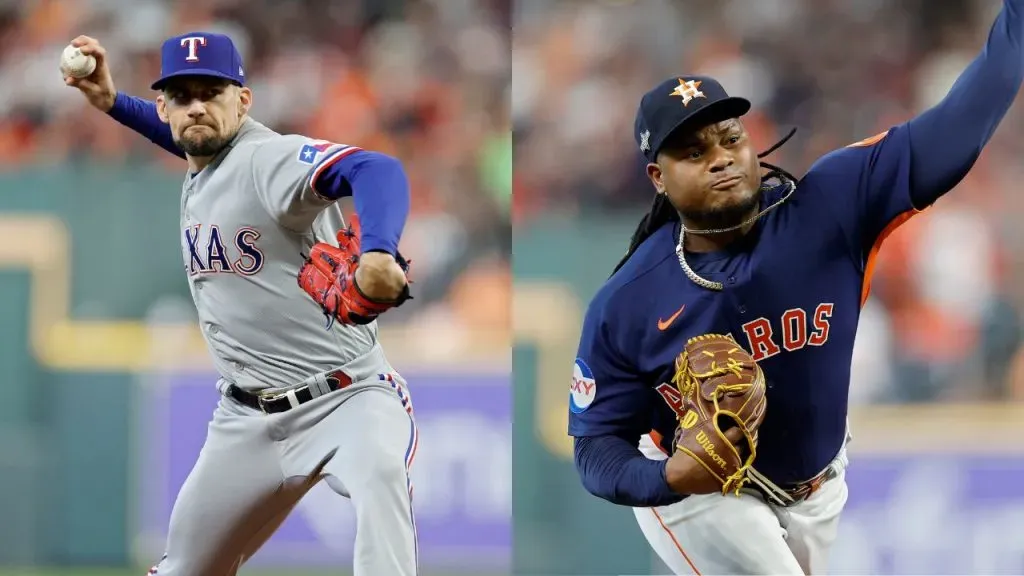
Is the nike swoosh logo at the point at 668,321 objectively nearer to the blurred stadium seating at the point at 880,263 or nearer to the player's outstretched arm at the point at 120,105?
the player's outstretched arm at the point at 120,105

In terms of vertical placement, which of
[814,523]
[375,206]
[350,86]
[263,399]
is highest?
[350,86]

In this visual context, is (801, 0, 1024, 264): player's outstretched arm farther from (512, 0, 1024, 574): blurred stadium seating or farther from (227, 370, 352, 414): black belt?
(512, 0, 1024, 574): blurred stadium seating

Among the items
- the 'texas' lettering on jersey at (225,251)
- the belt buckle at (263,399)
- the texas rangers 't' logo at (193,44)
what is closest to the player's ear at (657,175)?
the 'texas' lettering on jersey at (225,251)

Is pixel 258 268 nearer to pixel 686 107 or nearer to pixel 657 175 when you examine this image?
pixel 657 175

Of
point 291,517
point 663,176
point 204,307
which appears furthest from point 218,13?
point 663,176

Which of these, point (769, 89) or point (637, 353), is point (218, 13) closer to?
point (769, 89)

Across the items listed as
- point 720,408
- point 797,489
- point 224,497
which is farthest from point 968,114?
point 224,497
